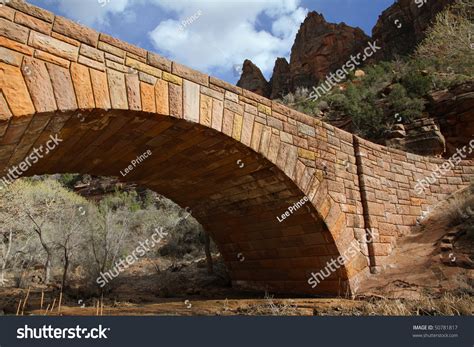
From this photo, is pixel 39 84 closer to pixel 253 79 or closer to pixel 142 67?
pixel 142 67

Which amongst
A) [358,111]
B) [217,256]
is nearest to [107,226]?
[217,256]

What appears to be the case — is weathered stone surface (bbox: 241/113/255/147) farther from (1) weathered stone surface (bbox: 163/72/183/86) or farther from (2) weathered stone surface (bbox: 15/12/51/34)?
(2) weathered stone surface (bbox: 15/12/51/34)

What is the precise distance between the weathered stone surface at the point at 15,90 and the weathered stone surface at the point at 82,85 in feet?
1.62

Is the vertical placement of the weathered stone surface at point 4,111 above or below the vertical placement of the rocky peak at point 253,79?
below

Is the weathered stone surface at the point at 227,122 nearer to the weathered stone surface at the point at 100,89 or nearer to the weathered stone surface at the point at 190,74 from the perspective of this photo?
the weathered stone surface at the point at 190,74

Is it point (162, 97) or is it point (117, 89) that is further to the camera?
point (162, 97)

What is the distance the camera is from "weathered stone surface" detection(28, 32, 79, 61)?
144 inches

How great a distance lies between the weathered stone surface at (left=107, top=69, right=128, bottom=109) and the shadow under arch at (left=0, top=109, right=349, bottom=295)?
110mm

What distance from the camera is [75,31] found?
4.02 metres

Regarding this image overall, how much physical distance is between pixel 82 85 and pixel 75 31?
0.62m

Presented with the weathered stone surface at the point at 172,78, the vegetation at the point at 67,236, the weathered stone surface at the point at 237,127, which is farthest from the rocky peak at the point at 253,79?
the weathered stone surface at the point at 172,78

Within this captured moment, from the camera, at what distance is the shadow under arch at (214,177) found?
15.4ft

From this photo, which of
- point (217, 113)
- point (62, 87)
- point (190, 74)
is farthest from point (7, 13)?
point (217, 113)

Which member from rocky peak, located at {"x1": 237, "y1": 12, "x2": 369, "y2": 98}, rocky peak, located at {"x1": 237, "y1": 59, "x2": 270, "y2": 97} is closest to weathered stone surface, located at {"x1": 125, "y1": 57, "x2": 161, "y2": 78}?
rocky peak, located at {"x1": 237, "y1": 12, "x2": 369, "y2": 98}
